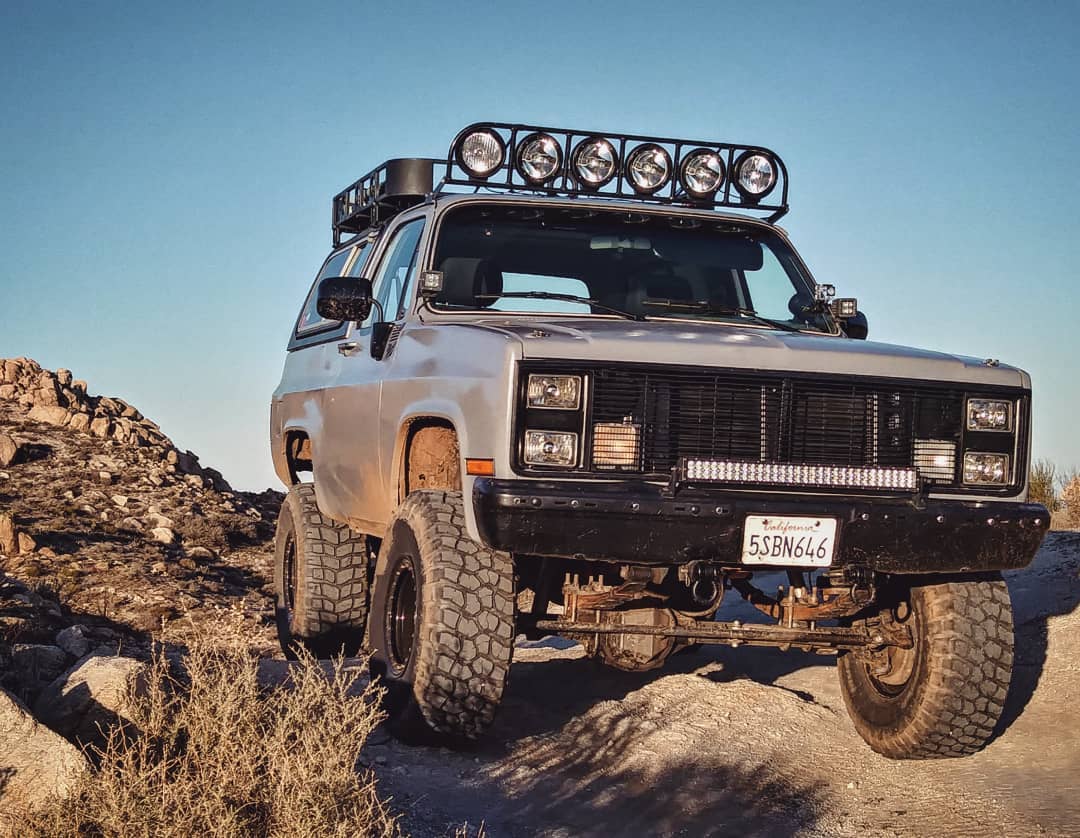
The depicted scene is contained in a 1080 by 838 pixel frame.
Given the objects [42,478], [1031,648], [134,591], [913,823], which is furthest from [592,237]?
[42,478]

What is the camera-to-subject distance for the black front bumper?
4.93m

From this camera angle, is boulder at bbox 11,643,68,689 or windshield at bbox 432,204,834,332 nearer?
boulder at bbox 11,643,68,689

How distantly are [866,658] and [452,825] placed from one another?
8.43 feet

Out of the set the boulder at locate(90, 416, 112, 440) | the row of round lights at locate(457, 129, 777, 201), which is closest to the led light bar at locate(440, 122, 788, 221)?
the row of round lights at locate(457, 129, 777, 201)

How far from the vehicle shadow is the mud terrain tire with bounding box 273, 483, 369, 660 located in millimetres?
3615

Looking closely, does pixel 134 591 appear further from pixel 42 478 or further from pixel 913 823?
pixel 913 823

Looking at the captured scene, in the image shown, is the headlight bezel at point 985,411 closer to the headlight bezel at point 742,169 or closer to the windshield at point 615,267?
the windshield at point 615,267

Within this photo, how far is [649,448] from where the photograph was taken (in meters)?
5.18

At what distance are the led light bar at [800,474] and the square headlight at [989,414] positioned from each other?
0.41 m

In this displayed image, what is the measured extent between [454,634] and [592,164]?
113 inches

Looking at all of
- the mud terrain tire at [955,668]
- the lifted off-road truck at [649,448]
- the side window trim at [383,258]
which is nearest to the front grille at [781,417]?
the lifted off-road truck at [649,448]

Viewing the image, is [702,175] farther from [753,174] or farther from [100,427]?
[100,427]

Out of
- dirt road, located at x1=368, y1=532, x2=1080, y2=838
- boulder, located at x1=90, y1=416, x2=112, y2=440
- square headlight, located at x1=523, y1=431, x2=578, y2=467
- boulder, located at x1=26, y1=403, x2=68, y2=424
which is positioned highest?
square headlight, located at x1=523, y1=431, x2=578, y2=467

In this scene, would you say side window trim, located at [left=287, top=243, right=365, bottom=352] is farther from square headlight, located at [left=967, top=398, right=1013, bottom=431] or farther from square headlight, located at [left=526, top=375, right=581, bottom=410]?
square headlight, located at [left=967, top=398, right=1013, bottom=431]
